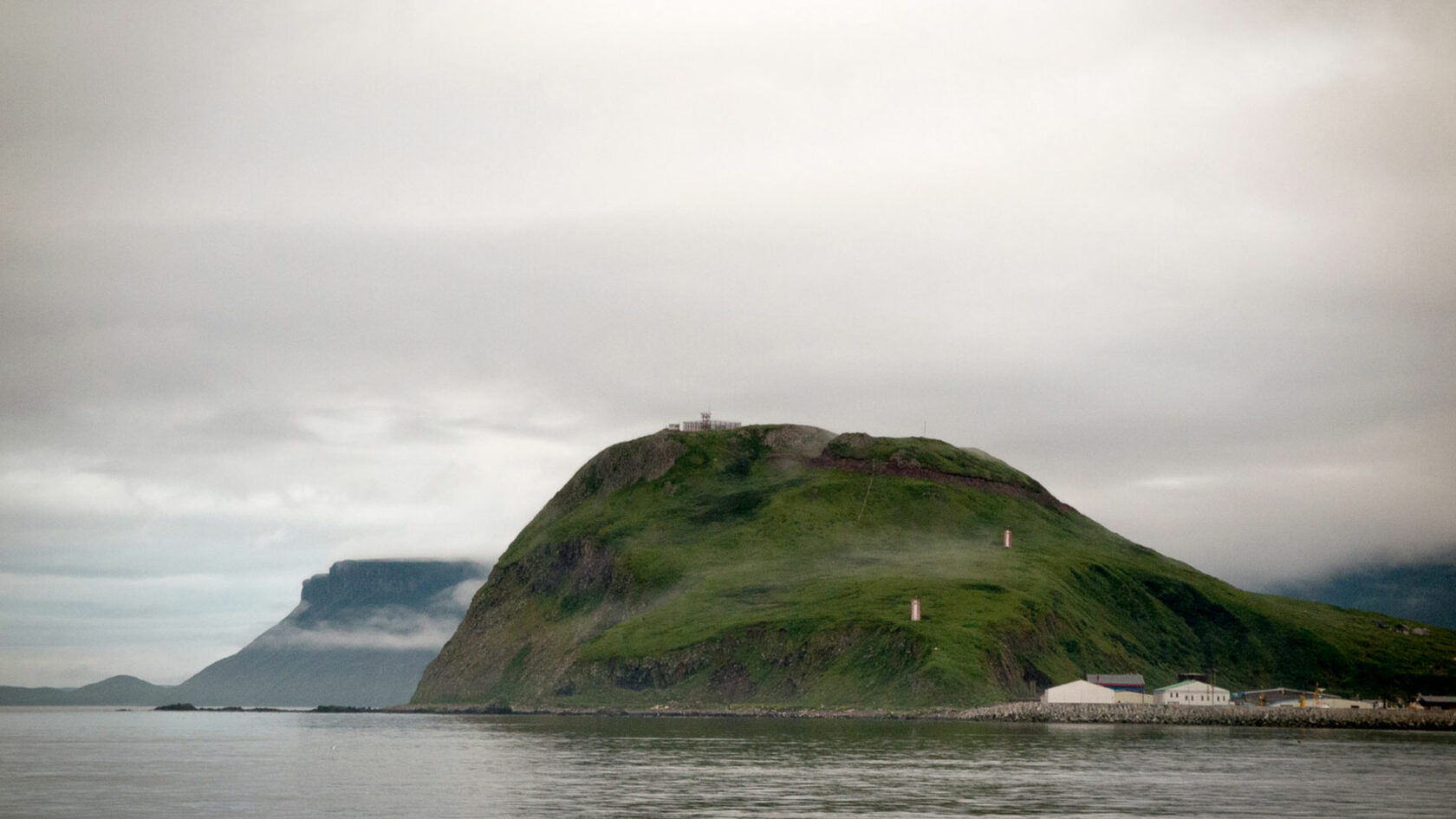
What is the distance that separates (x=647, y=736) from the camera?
17725 cm

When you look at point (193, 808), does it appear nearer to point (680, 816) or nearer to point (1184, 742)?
point (680, 816)

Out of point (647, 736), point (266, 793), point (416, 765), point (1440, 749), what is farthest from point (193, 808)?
point (1440, 749)

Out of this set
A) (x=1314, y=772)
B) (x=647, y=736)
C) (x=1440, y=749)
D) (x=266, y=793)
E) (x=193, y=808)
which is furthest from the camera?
(x=647, y=736)

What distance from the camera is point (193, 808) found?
86000 millimetres

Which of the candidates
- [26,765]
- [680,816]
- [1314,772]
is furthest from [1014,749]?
[26,765]

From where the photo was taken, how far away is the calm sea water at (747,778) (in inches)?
3334

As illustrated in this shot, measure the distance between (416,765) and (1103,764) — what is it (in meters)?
60.2

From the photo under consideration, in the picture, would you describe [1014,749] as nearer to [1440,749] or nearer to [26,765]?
[1440,749]

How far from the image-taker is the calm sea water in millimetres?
84688

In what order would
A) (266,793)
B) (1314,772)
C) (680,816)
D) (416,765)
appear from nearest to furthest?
(680,816) → (266,793) → (1314,772) → (416,765)

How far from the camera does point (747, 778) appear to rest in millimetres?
104875

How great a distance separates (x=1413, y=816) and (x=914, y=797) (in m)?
28.7

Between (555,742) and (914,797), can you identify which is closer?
(914,797)

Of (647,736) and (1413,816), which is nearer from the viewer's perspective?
(1413,816)
